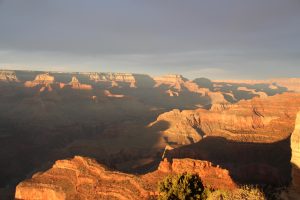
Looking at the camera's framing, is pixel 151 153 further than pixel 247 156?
Yes

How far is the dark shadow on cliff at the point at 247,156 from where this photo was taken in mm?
77938

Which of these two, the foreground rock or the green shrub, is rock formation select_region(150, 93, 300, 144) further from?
the green shrub

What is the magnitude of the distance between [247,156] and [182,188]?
60537 mm

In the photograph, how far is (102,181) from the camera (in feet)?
186

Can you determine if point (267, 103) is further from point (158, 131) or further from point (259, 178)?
Result: point (259, 178)

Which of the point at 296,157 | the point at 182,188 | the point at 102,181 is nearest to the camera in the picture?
the point at 296,157

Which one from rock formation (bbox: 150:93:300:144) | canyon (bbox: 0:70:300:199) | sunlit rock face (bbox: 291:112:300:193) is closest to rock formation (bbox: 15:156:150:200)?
canyon (bbox: 0:70:300:199)

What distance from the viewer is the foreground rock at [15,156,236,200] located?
173 ft

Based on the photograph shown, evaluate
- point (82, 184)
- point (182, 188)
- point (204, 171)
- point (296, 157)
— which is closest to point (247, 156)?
point (204, 171)

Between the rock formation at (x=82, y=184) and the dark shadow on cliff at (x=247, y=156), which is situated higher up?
the rock formation at (x=82, y=184)

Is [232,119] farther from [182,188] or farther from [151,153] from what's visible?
[182,188]

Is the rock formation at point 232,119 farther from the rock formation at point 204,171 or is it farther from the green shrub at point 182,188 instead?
the green shrub at point 182,188

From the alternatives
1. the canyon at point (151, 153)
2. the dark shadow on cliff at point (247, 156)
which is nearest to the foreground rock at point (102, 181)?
the canyon at point (151, 153)

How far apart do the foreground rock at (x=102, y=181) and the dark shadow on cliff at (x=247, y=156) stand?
22136 millimetres
